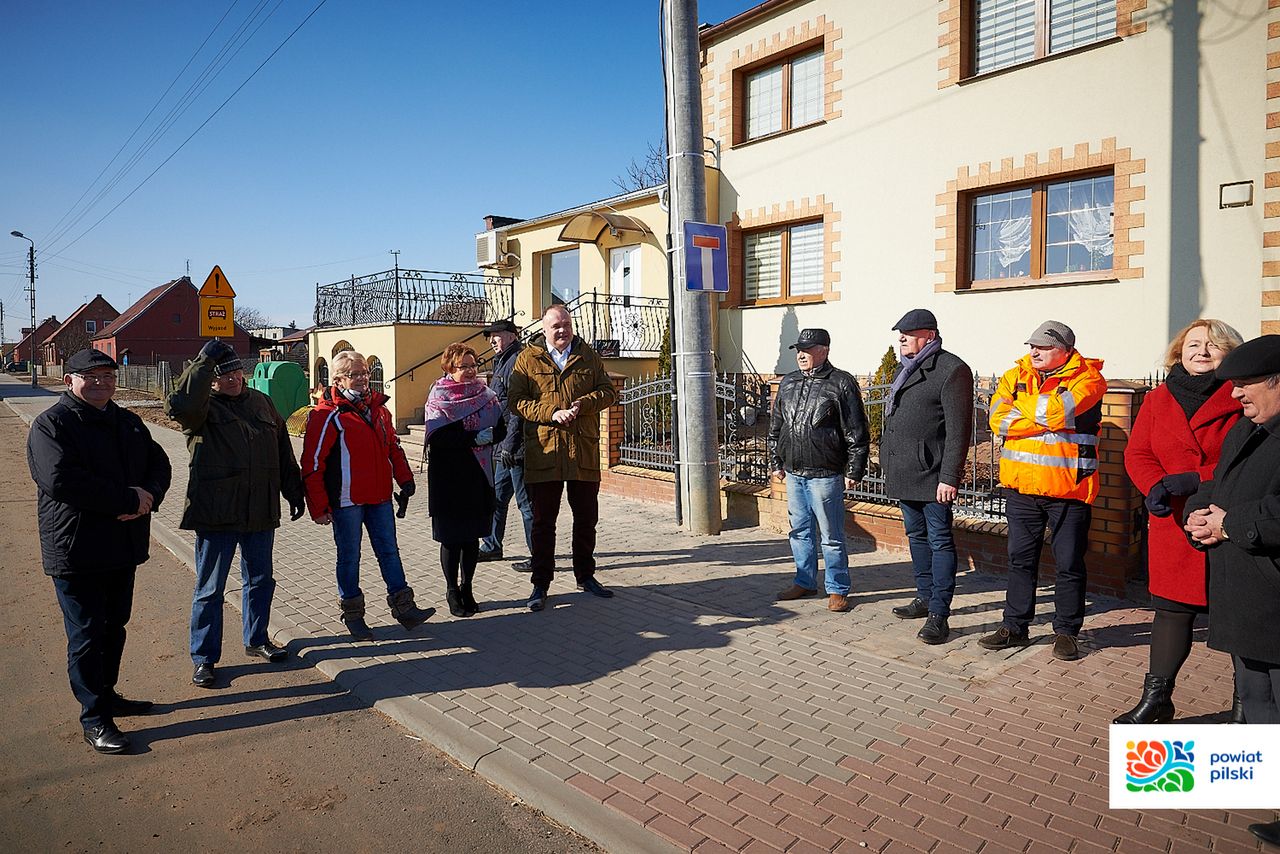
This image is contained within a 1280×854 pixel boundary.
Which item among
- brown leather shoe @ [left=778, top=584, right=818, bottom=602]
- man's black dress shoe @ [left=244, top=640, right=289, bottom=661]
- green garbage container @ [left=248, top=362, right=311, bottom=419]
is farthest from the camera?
green garbage container @ [left=248, top=362, right=311, bottom=419]

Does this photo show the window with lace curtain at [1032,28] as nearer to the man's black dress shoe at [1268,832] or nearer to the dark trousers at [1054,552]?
the dark trousers at [1054,552]

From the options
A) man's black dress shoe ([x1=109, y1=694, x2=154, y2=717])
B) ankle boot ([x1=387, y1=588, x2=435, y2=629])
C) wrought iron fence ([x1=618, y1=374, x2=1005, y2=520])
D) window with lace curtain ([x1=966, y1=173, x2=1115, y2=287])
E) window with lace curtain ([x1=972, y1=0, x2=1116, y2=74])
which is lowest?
man's black dress shoe ([x1=109, y1=694, x2=154, y2=717])

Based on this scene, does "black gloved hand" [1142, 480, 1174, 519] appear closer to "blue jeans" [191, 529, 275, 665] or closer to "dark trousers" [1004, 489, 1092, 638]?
"dark trousers" [1004, 489, 1092, 638]

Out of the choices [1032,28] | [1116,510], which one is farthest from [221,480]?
[1032,28]

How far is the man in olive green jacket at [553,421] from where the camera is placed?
19.4ft

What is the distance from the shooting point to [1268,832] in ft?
9.75

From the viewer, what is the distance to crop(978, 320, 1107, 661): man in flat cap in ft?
15.3

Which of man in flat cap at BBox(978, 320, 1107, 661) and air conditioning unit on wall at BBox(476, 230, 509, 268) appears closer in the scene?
man in flat cap at BBox(978, 320, 1107, 661)

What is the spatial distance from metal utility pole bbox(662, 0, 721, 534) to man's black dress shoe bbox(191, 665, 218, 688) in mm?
4669

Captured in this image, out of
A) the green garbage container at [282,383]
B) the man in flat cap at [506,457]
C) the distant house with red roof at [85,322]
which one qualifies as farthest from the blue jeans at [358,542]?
the distant house with red roof at [85,322]

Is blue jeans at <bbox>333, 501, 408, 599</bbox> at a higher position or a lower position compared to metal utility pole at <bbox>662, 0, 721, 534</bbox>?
lower

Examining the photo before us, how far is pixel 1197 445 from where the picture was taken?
12.2ft

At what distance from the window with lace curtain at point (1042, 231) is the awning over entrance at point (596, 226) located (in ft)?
21.7

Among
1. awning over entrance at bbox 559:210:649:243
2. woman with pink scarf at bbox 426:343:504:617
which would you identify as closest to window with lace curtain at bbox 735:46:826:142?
awning over entrance at bbox 559:210:649:243
